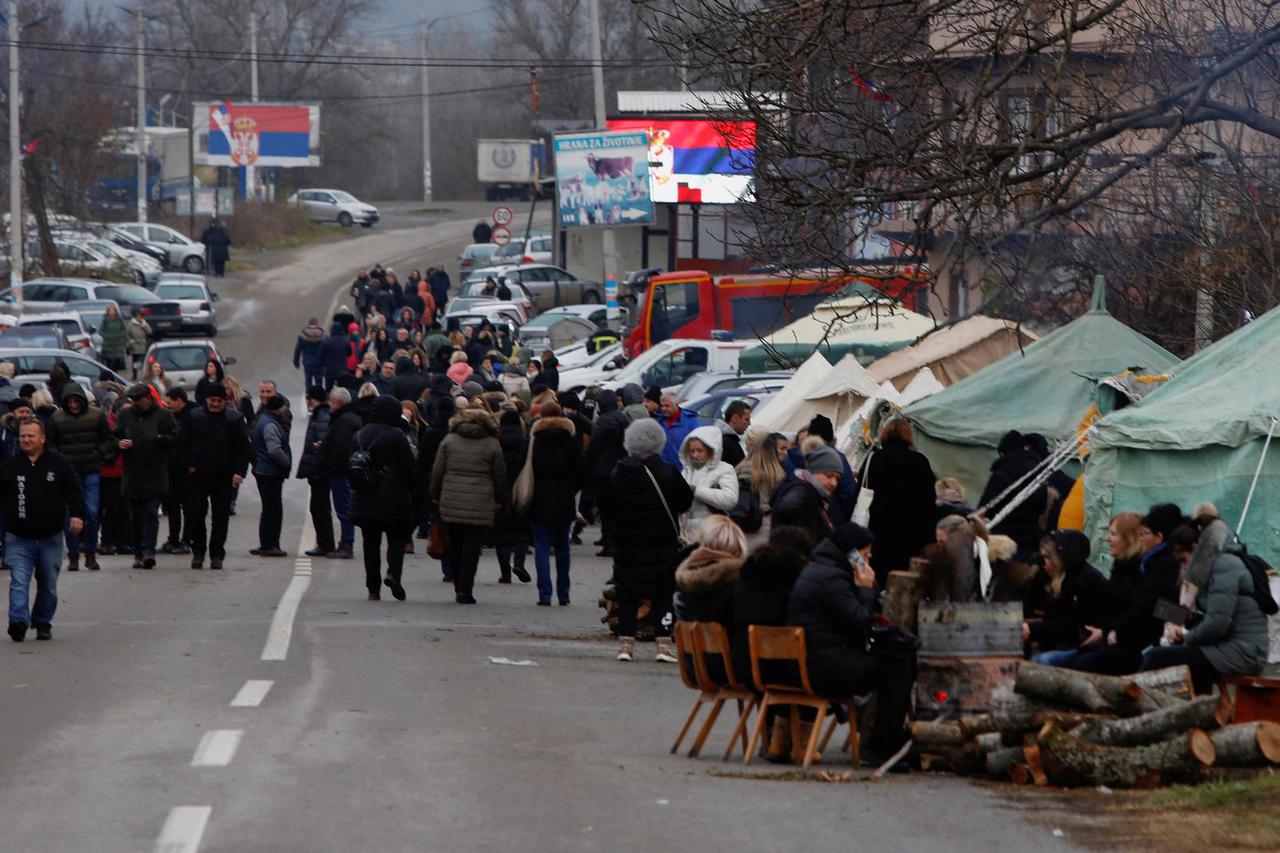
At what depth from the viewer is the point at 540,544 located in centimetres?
1719

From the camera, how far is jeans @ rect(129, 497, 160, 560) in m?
19.7

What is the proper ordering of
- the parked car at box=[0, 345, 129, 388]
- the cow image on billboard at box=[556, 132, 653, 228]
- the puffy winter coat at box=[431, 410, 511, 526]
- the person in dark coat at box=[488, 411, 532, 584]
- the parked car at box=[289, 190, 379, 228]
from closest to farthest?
the puffy winter coat at box=[431, 410, 511, 526] < the person in dark coat at box=[488, 411, 532, 584] < the parked car at box=[0, 345, 129, 388] < the cow image on billboard at box=[556, 132, 653, 228] < the parked car at box=[289, 190, 379, 228]

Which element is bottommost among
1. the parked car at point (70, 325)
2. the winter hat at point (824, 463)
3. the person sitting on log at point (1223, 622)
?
the person sitting on log at point (1223, 622)

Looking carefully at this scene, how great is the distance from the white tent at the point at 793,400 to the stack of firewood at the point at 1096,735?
13607 millimetres

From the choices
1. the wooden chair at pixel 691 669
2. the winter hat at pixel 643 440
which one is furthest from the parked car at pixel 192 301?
the wooden chair at pixel 691 669

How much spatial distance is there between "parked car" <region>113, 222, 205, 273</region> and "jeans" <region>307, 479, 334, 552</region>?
47.5 meters

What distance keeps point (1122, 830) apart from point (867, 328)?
20.2 metres

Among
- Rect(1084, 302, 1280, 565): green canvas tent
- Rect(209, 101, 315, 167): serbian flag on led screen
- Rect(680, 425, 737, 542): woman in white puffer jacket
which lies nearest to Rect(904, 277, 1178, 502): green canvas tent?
Rect(1084, 302, 1280, 565): green canvas tent

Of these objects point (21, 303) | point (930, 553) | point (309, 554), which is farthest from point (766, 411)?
point (21, 303)

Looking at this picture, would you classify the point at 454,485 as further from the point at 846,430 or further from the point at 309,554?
the point at 846,430

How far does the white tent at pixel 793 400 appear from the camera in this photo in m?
23.7

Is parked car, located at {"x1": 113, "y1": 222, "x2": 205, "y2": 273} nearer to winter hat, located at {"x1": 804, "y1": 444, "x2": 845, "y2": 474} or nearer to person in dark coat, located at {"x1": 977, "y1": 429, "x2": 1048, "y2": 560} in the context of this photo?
person in dark coat, located at {"x1": 977, "y1": 429, "x2": 1048, "y2": 560}

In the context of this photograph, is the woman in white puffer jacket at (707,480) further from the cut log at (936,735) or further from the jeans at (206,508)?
the jeans at (206,508)

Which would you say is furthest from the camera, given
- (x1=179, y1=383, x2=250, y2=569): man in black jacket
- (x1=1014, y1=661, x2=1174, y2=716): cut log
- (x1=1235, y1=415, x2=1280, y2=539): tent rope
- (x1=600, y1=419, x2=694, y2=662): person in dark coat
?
(x1=179, y1=383, x2=250, y2=569): man in black jacket
